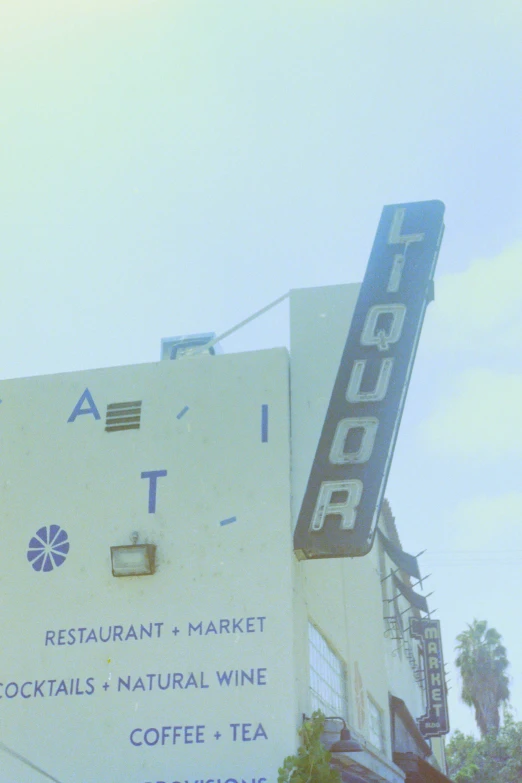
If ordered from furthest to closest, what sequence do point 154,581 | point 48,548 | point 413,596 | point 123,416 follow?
1. point 413,596
2. point 123,416
3. point 48,548
4. point 154,581

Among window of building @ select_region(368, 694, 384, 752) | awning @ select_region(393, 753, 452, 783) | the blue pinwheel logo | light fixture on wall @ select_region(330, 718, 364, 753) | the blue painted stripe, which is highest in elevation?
the blue painted stripe

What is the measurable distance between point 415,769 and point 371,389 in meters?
10.3

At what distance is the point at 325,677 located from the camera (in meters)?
11.5

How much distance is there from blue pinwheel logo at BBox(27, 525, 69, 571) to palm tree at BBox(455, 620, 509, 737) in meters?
39.3

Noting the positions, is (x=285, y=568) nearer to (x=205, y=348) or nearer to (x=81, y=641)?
(x=81, y=641)

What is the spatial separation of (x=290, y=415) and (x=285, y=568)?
205 centimetres

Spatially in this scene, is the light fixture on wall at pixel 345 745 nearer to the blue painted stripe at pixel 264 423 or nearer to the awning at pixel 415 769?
the blue painted stripe at pixel 264 423

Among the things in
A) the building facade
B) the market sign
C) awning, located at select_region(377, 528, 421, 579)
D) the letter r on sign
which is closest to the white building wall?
the building facade

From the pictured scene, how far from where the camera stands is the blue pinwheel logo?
10664mm

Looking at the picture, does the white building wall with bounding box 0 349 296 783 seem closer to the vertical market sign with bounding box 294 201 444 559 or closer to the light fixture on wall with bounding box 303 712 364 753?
the vertical market sign with bounding box 294 201 444 559

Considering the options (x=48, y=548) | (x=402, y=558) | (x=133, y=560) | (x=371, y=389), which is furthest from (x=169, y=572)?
(x=402, y=558)

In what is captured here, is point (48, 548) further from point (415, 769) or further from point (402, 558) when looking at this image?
point (402, 558)

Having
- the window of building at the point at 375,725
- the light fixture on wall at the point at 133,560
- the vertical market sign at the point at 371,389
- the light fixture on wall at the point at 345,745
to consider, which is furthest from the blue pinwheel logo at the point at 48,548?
the window of building at the point at 375,725

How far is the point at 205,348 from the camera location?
40.2ft
